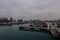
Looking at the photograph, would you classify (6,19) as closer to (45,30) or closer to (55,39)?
(45,30)

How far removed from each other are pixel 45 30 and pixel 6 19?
76998mm

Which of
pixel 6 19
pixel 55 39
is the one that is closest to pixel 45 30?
pixel 55 39

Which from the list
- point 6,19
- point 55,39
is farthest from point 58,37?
point 6,19

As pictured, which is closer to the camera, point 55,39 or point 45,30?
point 55,39

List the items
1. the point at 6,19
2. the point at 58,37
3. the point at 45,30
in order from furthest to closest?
the point at 6,19, the point at 45,30, the point at 58,37

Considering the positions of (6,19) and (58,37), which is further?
(6,19)

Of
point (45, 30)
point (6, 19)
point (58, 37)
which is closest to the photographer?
point (58, 37)

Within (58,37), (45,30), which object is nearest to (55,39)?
(58,37)

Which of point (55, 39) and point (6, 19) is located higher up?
point (6, 19)

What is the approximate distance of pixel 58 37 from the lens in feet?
64.3

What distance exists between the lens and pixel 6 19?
104 m

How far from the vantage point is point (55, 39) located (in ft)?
65.1

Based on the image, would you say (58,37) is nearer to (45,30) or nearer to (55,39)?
(55,39)

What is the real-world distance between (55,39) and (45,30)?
14.5m
